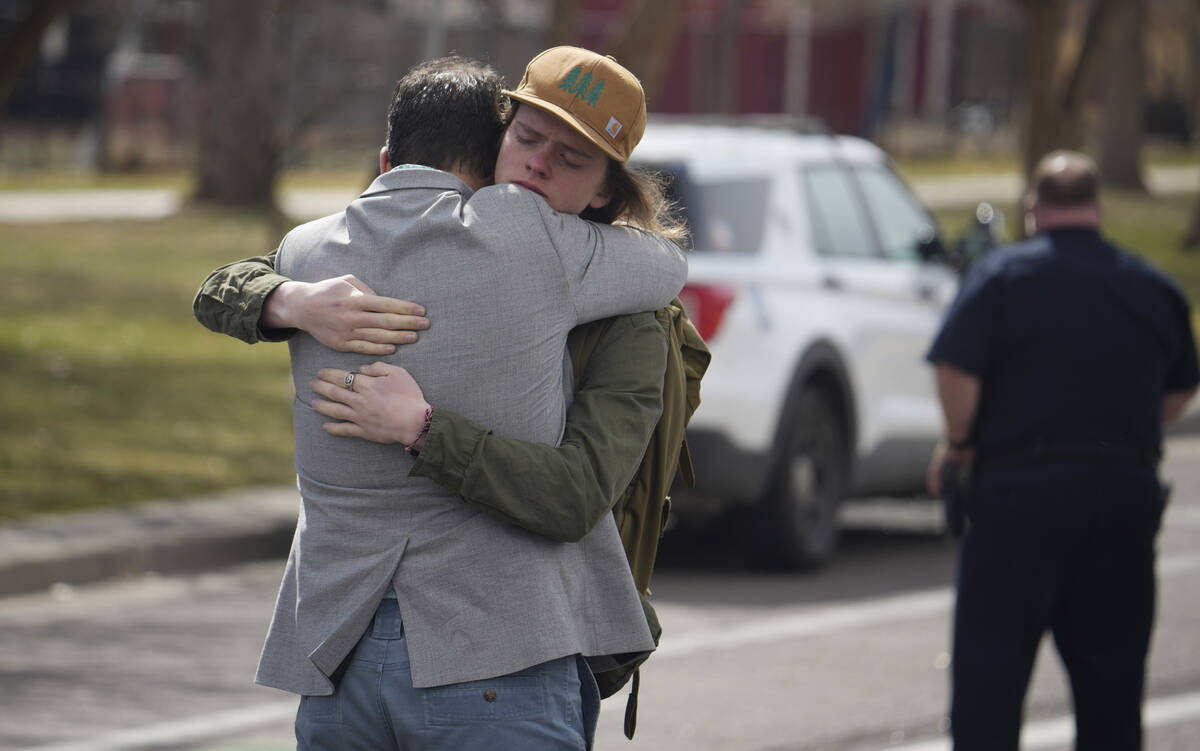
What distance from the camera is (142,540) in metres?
8.76

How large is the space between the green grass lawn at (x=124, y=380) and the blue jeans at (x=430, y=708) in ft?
22.2

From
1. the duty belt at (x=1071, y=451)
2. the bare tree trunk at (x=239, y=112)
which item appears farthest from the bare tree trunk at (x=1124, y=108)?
the duty belt at (x=1071, y=451)

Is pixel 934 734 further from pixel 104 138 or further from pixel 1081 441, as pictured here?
pixel 104 138

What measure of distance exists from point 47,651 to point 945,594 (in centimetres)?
399

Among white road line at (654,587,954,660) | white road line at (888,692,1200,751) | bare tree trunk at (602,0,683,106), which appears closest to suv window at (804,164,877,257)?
white road line at (654,587,954,660)

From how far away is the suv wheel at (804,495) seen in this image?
8.79 m

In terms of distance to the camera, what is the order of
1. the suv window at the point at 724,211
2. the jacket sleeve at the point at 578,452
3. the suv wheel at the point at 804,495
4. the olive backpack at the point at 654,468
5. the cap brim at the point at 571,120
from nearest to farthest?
the jacket sleeve at the point at 578,452 → the cap brim at the point at 571,120 → the olive backpack at the point at 654,468 → the suv window at the point at 724,211 → the suv wheel at the point at 804,495

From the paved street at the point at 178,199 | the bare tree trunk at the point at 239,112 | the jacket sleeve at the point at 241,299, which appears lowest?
the paved street at the point at 178,199

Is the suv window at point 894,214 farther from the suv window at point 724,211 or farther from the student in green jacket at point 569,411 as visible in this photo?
the student in green jacket at point 569,411

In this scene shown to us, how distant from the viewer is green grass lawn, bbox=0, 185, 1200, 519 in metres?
10.3

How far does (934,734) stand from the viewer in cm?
636

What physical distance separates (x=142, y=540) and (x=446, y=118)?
6.23 meters

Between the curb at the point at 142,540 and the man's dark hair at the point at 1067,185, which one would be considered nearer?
the man's dark hair at the point at 1067,185

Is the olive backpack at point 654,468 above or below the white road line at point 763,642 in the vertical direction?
above
